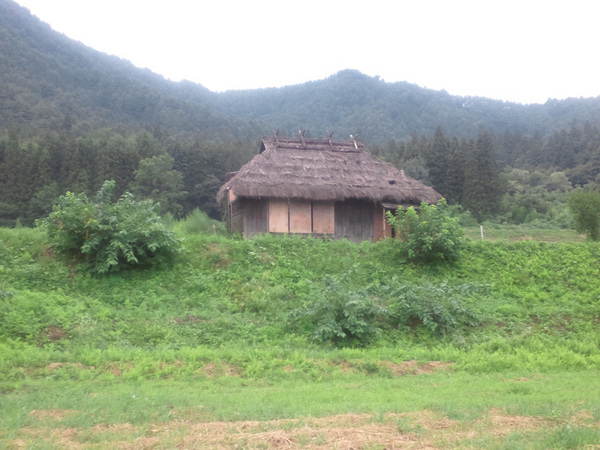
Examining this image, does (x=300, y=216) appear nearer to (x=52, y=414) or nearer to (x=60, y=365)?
(x=60, y=365)

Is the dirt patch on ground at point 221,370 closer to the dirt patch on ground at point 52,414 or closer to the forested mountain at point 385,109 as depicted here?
the dirt patch on ground at point 52,414

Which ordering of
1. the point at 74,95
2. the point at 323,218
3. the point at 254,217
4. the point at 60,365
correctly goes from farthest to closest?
the point at 74,95, the point at 323,218, the point at 254,217, the point at 60,365

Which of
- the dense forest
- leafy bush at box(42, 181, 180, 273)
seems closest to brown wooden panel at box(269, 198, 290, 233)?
leafy bush at box(42, 181, 180, 273)

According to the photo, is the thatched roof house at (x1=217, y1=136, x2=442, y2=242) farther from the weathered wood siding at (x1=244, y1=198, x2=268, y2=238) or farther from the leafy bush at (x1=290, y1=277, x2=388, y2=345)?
the leafy bush at (x1=290, y1=277, x2=388, y2=345)

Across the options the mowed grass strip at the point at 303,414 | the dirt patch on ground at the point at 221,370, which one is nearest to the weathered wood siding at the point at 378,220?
the mowed grass strip at the point at 303,414

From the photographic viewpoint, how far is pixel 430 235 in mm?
14828

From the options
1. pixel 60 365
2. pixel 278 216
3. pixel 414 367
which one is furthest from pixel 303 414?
pixel 278 216

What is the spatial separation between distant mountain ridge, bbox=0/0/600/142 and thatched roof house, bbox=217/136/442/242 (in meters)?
47.1

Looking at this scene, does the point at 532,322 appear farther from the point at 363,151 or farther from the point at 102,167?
the point at 102,167

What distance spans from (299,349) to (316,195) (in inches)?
403

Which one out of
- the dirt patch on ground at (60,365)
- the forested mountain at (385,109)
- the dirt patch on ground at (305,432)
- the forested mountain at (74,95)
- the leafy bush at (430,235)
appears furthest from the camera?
the forested mountain at (385,109)

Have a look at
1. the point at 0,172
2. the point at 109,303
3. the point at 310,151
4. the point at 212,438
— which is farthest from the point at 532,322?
the point at 0,172

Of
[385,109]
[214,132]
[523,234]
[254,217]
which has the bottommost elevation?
[523,234]

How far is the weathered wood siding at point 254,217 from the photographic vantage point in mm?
20078
